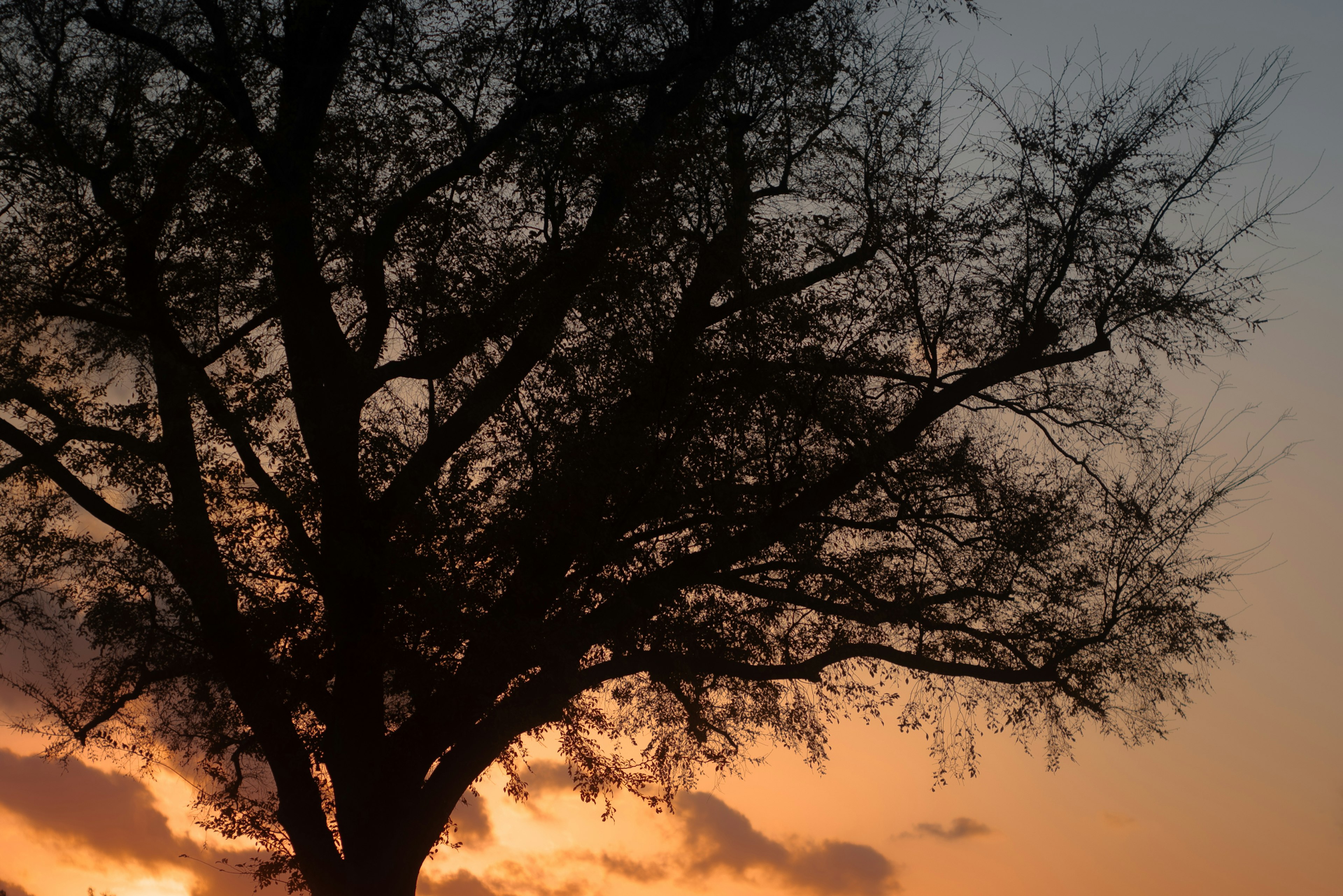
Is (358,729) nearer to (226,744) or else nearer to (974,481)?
(226,744)

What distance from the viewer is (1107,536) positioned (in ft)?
41.6

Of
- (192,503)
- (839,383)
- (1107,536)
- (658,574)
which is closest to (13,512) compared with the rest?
(192,503)

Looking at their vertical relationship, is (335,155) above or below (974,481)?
above

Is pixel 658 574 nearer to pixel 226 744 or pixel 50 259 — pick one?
pixel 226 744

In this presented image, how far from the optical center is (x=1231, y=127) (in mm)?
12539

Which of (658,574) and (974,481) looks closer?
(658,574)

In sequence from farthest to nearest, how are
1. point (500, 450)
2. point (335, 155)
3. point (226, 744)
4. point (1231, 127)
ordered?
1. point (226, 744)
2. point (1231, 127)
3. point (335, 155)
4. point (500, 450)

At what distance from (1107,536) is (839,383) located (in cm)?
437

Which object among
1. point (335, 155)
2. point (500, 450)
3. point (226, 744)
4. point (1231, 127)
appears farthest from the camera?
point (226, 744)

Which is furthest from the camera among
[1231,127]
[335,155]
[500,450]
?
[1231,127]

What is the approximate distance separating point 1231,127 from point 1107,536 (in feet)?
17.3

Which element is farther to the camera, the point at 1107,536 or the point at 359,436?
the point at 1107,536

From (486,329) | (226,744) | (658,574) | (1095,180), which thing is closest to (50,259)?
(486,329)

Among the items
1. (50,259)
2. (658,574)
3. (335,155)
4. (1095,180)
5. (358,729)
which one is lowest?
(358,729)
